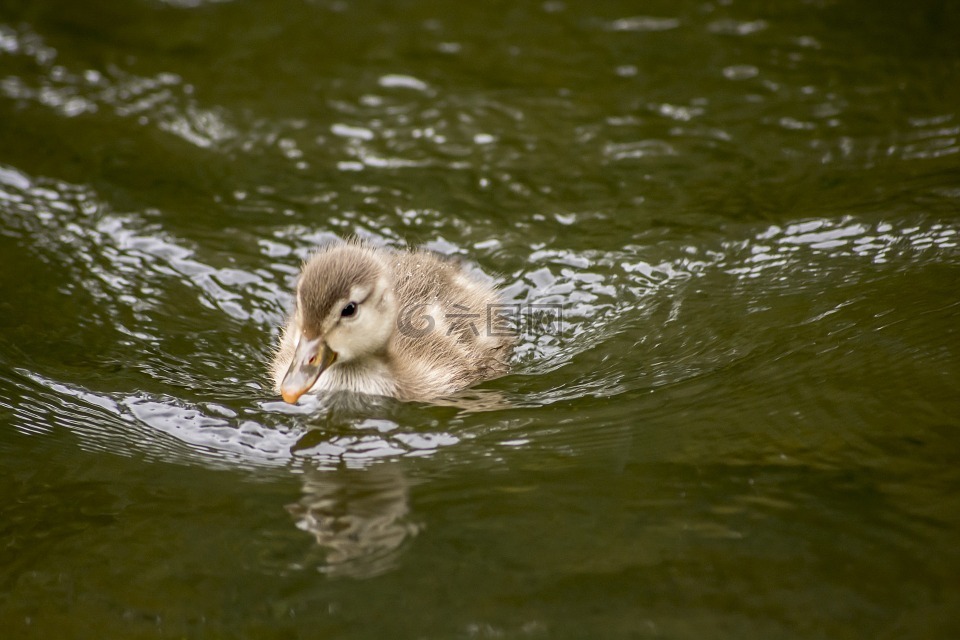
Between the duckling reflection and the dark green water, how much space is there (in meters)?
0.01

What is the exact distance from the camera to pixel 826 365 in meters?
3.83

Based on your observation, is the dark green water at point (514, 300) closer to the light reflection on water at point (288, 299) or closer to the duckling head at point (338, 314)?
the light reflection on water at point (288, 299)

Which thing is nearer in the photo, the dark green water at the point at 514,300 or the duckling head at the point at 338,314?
the dark green water at the point at 514,300

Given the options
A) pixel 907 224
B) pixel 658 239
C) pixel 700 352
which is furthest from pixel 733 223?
pixel 700 352

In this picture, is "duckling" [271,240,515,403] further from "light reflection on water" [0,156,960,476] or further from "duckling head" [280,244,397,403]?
"light reflection on water" [0,156,960,476]

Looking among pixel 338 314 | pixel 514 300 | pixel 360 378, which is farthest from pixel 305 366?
pixel 514 300

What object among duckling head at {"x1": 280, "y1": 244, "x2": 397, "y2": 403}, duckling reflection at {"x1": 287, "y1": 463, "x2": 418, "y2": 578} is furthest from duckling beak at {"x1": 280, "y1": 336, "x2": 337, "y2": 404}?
duckling reflection at {"x1": 287, "y1": 463, "x2": 418, "y2": 578}

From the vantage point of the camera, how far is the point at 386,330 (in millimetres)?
4172

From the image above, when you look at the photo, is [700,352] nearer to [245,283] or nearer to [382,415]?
[382,415]

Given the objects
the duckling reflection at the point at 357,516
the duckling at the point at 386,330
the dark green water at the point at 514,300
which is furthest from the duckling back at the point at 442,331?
the duckling reflection at the point at 357,516

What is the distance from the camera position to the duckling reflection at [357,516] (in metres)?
3.04

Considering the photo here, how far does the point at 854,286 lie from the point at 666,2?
383cm

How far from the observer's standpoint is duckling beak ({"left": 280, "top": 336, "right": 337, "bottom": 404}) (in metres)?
3.74

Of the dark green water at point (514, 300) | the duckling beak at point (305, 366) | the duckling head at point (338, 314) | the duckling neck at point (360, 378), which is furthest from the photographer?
the duckling neck at point (360, 378)
